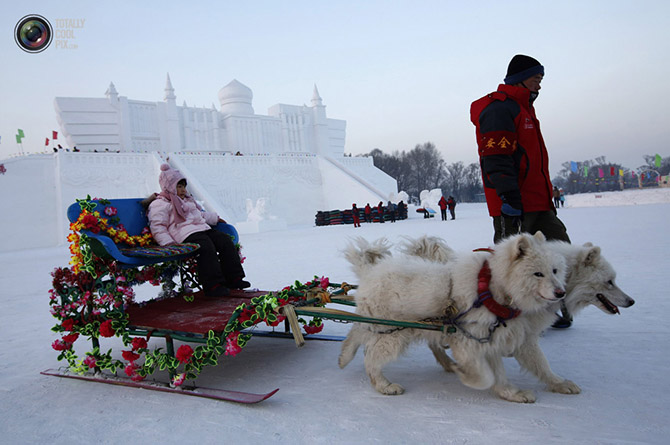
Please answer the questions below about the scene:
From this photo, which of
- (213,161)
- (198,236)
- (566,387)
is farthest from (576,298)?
(213,161)

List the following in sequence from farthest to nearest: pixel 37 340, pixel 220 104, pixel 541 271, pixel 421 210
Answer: pixel 220 104 < pixel 421 210 < pixel 37 340 < pixel 541 271

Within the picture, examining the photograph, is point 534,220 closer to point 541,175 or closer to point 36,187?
point 541,175

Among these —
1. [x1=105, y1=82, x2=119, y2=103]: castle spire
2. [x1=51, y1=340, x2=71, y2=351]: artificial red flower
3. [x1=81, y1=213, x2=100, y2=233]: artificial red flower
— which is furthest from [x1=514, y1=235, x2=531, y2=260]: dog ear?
[x1=105, y1=82, x2=119, y2=103]: castle spire

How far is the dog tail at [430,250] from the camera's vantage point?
2982mm

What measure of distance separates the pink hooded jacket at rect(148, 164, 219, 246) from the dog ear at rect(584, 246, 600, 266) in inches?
113

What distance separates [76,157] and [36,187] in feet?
8.08

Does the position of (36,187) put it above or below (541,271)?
above

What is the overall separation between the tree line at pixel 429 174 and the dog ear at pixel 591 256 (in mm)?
53874

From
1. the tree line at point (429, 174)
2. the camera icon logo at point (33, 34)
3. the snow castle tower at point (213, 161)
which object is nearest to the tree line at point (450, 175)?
the tree line at point (429, 174)

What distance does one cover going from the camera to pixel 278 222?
21.4m

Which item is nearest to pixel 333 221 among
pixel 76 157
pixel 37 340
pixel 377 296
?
pixel 76 157

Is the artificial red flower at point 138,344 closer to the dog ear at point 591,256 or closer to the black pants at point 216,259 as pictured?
the black pants at point 216,259

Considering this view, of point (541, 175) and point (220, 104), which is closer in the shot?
point (541, 175)

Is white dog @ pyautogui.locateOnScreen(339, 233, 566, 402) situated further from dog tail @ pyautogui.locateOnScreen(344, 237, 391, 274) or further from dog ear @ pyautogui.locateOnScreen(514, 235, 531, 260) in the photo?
dog tail @ pyautogui.locateOnScreen(344, 237, 391, 274)
